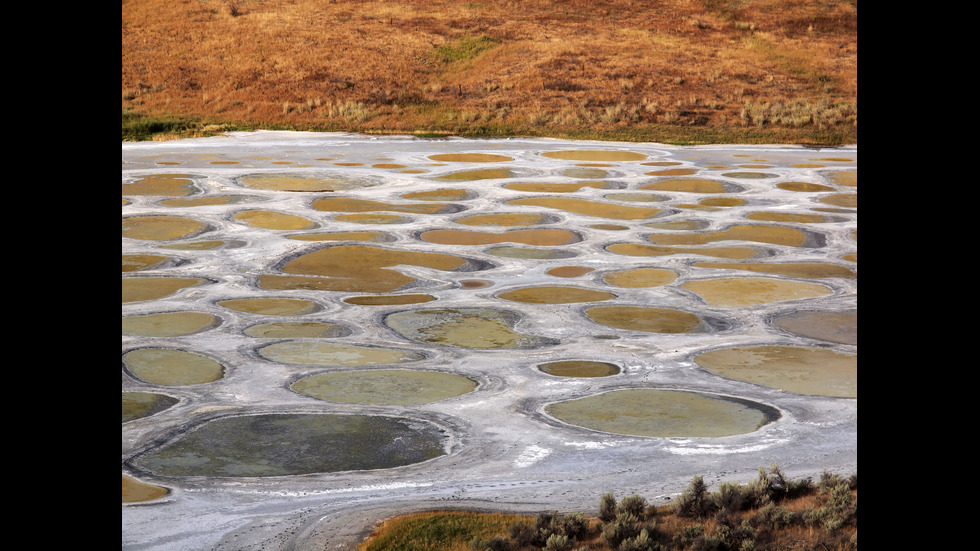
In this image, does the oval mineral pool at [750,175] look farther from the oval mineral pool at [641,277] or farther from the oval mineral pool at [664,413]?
the oval mineral pool at [664,413]

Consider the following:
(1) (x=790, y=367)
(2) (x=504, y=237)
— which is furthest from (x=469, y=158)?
(1) (x=790, y=367)

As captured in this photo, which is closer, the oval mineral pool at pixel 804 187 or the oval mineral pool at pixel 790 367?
the oval mineral pool at pixel 790 367

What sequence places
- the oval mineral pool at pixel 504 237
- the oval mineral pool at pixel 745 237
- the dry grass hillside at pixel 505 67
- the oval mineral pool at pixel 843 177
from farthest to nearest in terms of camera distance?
the dry grass hillside at pixel 505 67, the oval mineral pool at pixel 843 177, the oval mineral pool at pixel 745 237, the oval mineral pool at pixel 504 237

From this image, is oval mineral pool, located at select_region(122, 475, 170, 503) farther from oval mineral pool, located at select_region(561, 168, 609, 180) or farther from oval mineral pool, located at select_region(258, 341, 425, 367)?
oval mineral pool, located at select_region(561, 168, 609, 180)

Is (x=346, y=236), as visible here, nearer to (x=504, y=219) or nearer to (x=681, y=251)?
(x=504, y=219)

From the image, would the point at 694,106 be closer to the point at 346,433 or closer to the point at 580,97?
the point at 580,97

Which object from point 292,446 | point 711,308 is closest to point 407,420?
point 292,446

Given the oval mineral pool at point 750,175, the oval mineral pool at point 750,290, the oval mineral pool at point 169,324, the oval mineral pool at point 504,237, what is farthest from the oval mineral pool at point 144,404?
the oval mineral pool at point 750,175
